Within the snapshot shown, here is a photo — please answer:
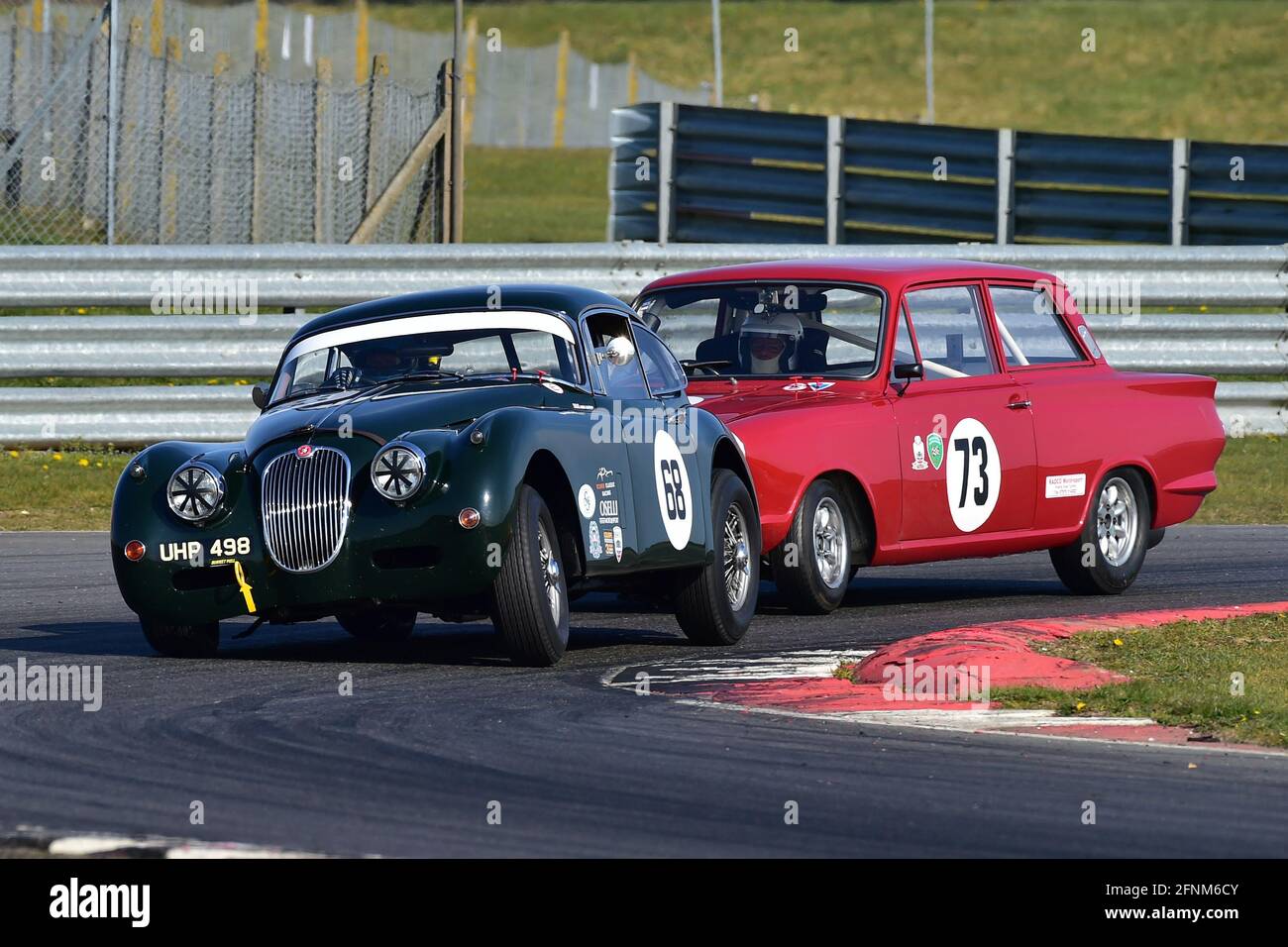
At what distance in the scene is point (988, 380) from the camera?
1105 cm

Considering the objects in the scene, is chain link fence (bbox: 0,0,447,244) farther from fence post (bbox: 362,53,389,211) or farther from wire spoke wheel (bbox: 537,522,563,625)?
wire spoke wheel (bbox: 537,522,563,625)

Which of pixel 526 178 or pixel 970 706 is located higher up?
pixel 526 178

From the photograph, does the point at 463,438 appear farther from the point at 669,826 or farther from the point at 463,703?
the point at 669,826

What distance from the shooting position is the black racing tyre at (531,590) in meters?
8.12

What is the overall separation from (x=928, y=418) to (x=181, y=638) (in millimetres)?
3776

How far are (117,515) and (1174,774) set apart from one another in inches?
167

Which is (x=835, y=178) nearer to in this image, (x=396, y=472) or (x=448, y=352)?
(x=448, y=352)

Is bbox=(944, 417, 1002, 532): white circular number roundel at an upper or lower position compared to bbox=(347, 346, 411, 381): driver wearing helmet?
lower

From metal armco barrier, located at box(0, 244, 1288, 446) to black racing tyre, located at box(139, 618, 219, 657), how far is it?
5.97 m

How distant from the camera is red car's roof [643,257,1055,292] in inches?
431

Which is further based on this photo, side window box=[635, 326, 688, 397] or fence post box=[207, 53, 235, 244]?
fence post box=[207, 53, 235, 244]

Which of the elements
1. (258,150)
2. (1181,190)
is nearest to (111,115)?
(258,150)

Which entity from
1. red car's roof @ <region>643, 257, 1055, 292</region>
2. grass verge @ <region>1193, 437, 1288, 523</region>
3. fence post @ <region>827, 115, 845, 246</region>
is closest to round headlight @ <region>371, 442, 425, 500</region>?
red car's roof @ <region>643, 257, 1055, 292</region>
